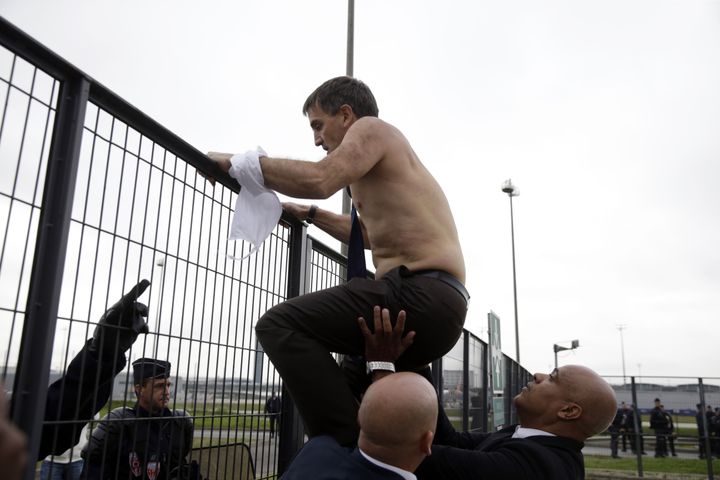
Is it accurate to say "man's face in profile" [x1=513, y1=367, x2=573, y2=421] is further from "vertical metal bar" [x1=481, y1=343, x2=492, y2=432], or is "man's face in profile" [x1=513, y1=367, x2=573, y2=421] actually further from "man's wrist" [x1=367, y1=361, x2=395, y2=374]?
"vertical metal bar" [x1=481, y1=343, x2=492, y2=432]

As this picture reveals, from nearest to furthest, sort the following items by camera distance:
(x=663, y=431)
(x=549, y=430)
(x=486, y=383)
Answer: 1. (x=549, y=430)
2. (x=486, y=383)
3. (x=663, y=431)

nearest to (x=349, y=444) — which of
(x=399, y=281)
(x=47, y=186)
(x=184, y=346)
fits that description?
(x=399, y=281)

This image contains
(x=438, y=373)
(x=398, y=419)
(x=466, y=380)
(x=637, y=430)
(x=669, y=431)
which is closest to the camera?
(x=398, y=419)

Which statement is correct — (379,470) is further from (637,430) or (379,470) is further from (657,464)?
(657,464)

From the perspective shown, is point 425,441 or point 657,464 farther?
point 657,464

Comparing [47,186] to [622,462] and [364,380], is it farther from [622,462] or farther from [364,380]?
[622,462]

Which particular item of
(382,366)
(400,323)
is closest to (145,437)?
(382,366)

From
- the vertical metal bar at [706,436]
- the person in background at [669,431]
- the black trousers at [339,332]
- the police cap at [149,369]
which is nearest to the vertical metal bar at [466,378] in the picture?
Answer: the black trousers at [339,332]

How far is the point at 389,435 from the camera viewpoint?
1.90m

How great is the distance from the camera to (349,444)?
6.92 feet

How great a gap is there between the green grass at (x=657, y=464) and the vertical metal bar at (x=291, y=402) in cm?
1421

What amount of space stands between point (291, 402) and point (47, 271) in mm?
1740

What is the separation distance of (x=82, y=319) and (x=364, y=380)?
109 cm

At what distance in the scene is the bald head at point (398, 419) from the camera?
1.89m
